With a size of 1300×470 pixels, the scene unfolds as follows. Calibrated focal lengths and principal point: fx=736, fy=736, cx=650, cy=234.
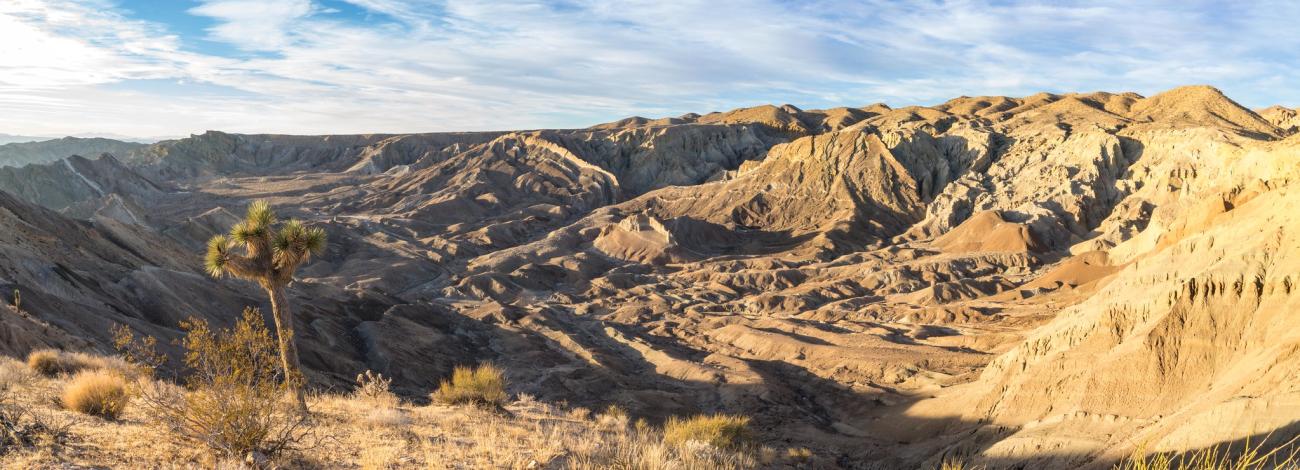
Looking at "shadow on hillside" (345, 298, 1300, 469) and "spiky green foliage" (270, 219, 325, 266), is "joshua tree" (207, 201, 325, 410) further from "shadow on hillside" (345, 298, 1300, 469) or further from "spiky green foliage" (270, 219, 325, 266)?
"shadow on hillside" (345, 298, 1300, 469)

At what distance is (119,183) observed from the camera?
4747 inches

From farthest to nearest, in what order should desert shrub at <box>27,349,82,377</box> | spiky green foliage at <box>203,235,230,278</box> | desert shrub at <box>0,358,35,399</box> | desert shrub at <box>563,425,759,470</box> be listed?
desert shrub at <box>27,349,82,377</box>
spiky green foliage at <box>203,235,230,278</box>
desert shrub at <box>0,358,35,399</box>
desert shrub at <box>563,425,759,470</box>

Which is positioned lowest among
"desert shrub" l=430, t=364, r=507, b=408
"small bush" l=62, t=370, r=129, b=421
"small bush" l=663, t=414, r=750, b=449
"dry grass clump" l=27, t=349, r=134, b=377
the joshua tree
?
"small bush" l=663, t=414, r=750, b=449

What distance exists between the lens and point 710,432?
17031 millimetres

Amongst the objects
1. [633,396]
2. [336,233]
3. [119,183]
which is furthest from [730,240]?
[119,183]

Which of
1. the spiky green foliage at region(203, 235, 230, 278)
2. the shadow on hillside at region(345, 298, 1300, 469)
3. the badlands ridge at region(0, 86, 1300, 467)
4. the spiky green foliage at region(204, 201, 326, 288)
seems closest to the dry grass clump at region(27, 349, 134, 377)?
the spiky green foliage at region(203, 235, 230, 278)

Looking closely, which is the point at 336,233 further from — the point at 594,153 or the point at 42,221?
the point at 594,153

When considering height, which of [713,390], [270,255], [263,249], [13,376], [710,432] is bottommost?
[713,390]

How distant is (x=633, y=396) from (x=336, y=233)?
60251 millimetres

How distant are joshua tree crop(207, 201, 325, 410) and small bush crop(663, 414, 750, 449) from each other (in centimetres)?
732

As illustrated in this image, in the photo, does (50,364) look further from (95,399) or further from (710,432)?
(710,432)

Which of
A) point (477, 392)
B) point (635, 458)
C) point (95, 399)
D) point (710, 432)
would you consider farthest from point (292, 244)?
point (710, 432)

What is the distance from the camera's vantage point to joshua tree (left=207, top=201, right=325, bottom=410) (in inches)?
533

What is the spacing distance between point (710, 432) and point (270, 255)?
10.0 metres
